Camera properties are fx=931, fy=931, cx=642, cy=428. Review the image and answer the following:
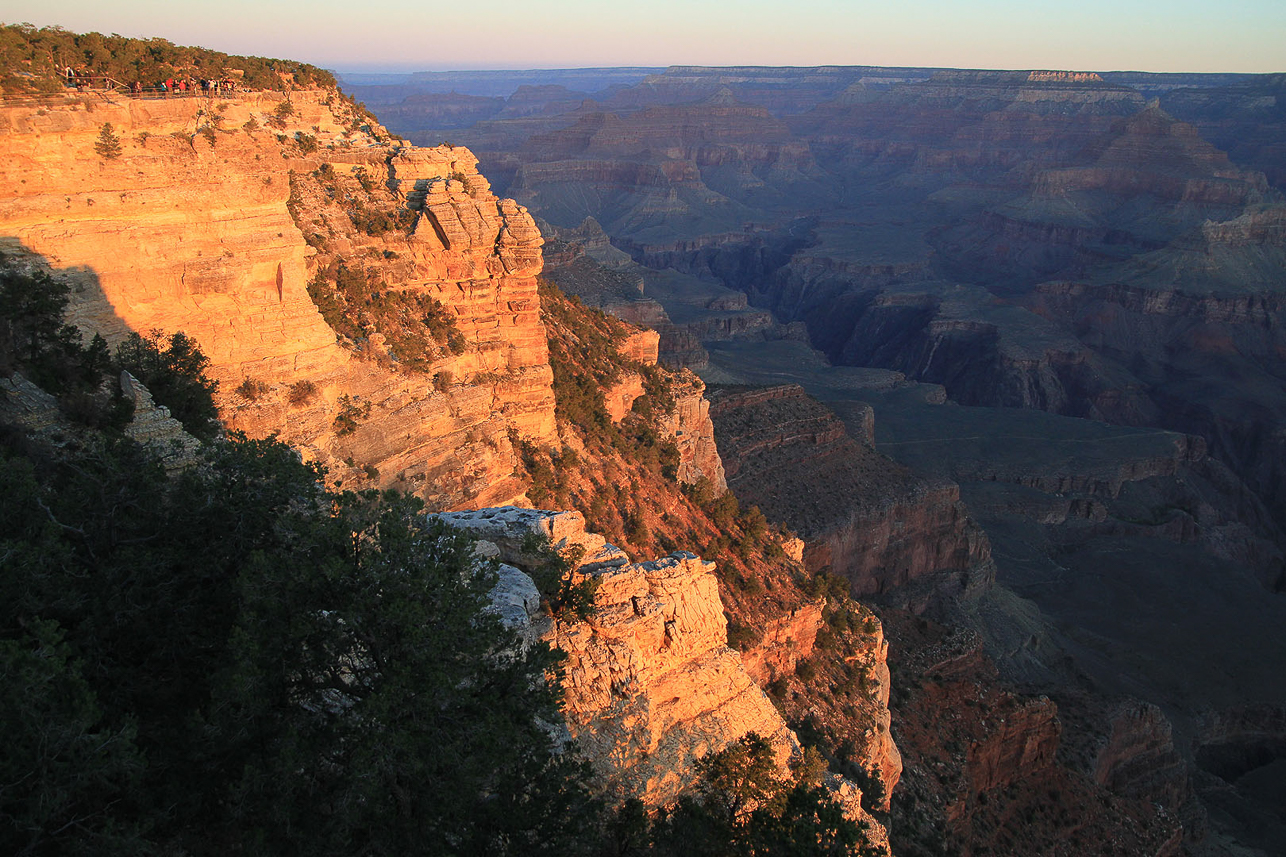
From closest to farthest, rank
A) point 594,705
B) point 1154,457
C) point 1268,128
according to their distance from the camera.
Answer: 1. point 594,705
2. point 1154,457
3. point 1268,128

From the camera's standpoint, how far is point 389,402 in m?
21.6

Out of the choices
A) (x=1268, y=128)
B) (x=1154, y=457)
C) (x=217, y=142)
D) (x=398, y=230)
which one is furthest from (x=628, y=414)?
(x=1268, y=128)

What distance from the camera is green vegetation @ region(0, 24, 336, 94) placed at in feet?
64.3

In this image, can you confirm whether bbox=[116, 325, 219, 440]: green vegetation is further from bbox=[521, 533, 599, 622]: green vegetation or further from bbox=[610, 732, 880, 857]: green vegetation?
bbox=[610, 732, 880, 857]: green vegetation

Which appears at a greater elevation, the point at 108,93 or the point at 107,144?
the point at 108,93

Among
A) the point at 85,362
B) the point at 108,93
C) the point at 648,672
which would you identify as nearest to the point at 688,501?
the point at 648,672

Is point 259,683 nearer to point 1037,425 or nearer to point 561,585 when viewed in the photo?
point 561,585

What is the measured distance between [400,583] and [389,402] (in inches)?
434

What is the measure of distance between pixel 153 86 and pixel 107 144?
625cm

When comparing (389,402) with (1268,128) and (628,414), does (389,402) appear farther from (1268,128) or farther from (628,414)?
(1268,128)

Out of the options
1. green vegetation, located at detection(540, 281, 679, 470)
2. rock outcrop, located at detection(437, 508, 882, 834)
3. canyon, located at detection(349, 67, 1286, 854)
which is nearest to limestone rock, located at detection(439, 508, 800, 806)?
rock outcrop, located at detection(437, 508, 882, 834)

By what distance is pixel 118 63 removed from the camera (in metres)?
23.8

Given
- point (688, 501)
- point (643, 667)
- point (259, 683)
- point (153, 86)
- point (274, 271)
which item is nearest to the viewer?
point (259, 683)

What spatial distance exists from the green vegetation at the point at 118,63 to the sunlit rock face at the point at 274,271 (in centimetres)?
161
